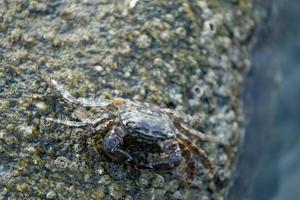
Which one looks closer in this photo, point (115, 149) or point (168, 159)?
point (115, 149)

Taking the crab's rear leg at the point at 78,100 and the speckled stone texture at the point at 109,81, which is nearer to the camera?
the speckled stone texture at the point at 109,81

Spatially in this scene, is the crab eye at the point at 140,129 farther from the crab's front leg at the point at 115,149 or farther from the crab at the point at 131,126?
the crab's front leg at the point at 115,149

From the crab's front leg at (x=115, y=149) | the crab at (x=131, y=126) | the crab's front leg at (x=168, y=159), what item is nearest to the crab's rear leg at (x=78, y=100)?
the crab at (x=131, y=126)

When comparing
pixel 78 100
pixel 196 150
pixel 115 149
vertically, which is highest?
pixel 78 100

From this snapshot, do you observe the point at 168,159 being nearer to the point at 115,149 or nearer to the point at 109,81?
the point at 115,149

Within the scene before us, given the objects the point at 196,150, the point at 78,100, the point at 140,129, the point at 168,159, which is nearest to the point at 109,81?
the point at 78,100

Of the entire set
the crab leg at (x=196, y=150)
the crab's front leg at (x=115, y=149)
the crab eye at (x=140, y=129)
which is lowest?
the crab leg at (x=196, y=150)
